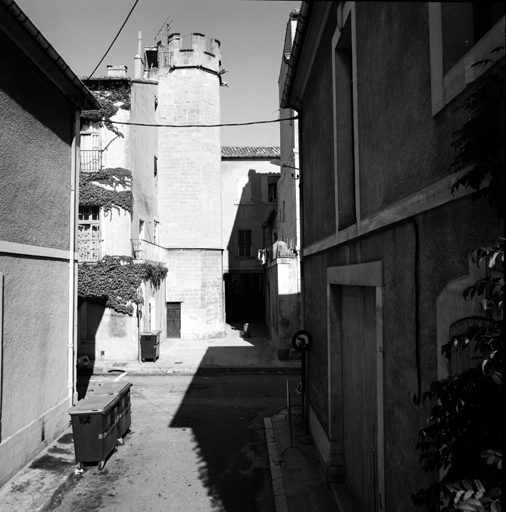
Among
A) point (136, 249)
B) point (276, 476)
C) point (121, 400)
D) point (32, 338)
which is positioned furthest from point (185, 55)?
point (276, 476)

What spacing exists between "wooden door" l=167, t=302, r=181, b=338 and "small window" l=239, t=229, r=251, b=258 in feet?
25.3

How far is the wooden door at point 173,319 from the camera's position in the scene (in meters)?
23.1

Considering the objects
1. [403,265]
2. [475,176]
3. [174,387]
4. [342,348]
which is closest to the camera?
[475,176]

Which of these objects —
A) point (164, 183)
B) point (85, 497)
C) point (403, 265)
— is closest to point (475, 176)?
point (403, 265)

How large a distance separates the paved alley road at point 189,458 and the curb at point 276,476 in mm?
170

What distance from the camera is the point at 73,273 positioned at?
32.7 feet

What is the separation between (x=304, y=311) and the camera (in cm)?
925

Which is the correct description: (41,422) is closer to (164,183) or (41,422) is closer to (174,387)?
(174,387)

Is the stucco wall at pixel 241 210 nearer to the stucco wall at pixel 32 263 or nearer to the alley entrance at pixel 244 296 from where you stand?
the alley entrance at pixel 244 296

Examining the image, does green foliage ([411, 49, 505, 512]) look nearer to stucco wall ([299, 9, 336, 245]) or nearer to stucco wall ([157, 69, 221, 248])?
stucco wall ([299, 9, 336, 245])

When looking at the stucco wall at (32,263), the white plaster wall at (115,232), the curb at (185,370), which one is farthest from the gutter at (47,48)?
the curb at (185,370)

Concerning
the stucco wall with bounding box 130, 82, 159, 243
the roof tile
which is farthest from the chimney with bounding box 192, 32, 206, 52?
the roof tile

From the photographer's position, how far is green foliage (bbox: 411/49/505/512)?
6.36ft

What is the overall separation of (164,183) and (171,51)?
6.92m
